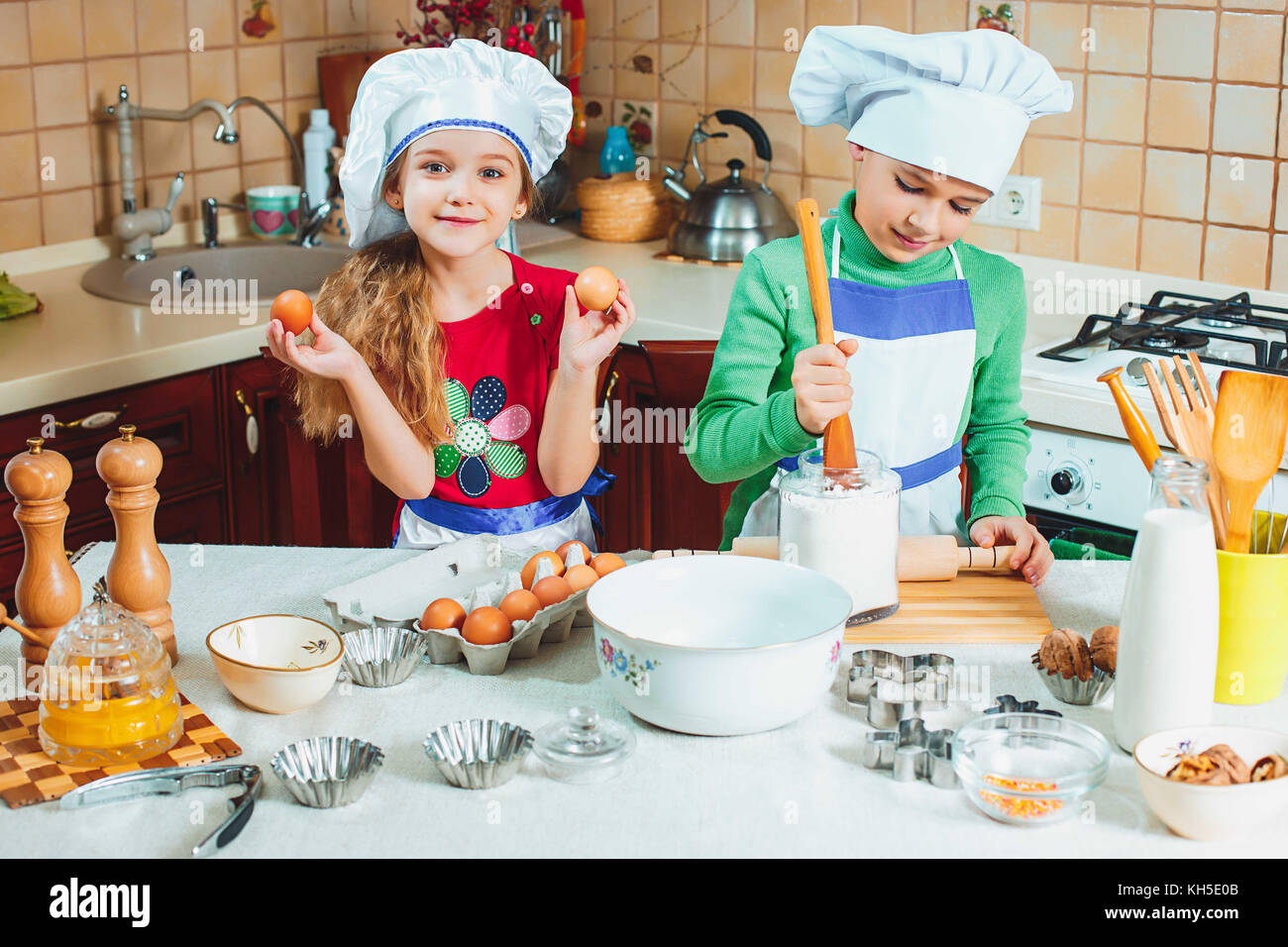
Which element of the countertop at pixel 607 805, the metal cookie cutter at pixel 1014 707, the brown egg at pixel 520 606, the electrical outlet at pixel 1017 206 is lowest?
the countertop at pixel 607 805

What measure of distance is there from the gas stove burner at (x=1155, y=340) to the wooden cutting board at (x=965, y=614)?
771 mm

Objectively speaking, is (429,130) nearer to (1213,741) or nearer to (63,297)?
(1213,741)

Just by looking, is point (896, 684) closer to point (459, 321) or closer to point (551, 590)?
point (551, 590)

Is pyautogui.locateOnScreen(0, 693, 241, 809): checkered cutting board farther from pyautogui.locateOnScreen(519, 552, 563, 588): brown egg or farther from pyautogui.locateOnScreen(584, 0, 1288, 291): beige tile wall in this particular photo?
pyautogui.locateOnScreen(584, 0, 1288, 291): beige tile wall

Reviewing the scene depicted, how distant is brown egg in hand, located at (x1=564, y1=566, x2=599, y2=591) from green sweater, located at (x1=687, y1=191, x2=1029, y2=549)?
0.75 ft

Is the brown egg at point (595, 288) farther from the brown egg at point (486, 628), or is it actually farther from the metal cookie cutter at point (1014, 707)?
the metal cookie cutter at point (1014, 707)

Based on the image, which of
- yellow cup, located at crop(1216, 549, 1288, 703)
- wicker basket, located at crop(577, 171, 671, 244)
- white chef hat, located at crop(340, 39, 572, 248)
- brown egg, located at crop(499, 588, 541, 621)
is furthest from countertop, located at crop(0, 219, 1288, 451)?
brown egg, located at crop(499, 588, 541, 621)

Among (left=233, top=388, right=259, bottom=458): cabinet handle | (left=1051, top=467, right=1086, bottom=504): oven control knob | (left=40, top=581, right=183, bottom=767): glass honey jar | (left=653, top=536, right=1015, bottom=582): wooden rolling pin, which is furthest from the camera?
(left=233, top=388, right=259, bottom=458): cabinet handle

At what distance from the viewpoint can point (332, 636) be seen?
1.09m

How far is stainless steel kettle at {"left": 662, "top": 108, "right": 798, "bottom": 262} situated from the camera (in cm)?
251

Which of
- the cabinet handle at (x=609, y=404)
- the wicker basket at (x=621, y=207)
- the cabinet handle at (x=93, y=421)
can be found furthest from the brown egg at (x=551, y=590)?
the wicker basket at (x=621, y=207)

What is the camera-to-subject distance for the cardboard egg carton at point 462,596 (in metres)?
1.12

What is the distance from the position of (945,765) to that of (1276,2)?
61.9 inches
